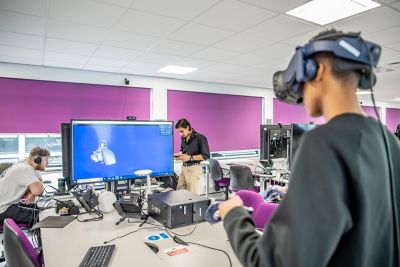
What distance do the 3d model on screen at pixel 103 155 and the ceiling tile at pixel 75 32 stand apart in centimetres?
171

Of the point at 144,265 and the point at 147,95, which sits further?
the point at 147,95

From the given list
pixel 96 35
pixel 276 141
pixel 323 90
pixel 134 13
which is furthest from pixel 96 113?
pixel 323 90

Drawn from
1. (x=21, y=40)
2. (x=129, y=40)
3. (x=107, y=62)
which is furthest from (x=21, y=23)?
(x=107, y=62)

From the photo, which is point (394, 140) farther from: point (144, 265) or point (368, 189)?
point (144, 265)

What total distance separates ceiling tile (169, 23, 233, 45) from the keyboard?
2.38 m

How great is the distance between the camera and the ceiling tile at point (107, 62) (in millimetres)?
4301

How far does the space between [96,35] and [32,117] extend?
2.39 metres

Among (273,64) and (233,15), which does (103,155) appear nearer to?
(233,15)

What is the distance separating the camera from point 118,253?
4.05 ft

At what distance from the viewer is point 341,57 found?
2.25 ft

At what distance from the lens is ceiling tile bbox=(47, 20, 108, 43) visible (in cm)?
290

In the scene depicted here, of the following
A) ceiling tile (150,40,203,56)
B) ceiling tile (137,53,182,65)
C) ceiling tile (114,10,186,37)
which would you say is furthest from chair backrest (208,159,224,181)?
ceiling tile (114,10,186,37)

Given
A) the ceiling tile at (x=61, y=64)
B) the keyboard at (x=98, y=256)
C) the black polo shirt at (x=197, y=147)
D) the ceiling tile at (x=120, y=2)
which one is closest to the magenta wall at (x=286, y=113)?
the black polo shirt at (x=197, y=147)

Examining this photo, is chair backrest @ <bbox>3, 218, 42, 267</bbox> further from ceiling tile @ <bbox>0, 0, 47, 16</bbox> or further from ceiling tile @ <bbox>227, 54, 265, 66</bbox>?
ceiling tile @ <bbox>227, 54, 265, 66</bbox>
